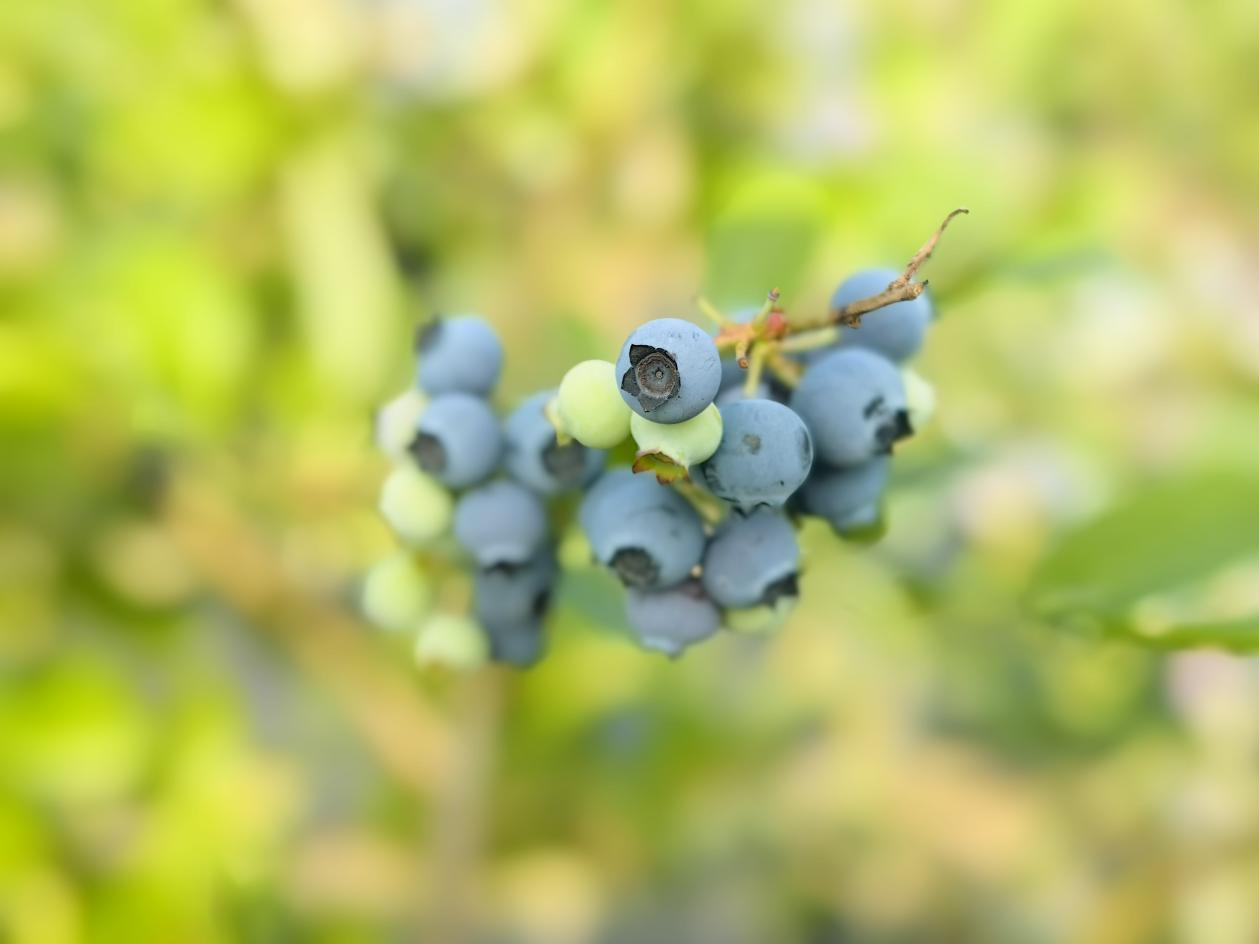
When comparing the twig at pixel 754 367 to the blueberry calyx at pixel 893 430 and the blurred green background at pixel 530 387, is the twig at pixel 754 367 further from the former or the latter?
the blurred green background at pixel 530 387

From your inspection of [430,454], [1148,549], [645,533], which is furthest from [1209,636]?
[430,454]

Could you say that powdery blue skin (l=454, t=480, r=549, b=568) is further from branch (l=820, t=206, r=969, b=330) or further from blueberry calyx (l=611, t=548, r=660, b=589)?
branch (l=820, t=206, r=969, b=330)

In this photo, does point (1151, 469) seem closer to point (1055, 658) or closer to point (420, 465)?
point (1055, 658)

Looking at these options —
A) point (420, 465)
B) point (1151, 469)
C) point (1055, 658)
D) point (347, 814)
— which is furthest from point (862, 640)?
point (420, 465)

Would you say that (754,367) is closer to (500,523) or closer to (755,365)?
(755,365)

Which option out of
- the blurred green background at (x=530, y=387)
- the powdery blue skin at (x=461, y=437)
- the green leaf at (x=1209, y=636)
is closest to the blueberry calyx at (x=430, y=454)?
the powdery blue skin at (x=461, y=437)
